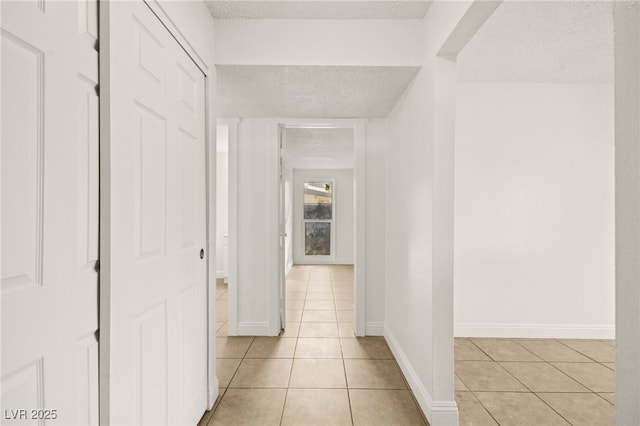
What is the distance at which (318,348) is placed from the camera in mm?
2947

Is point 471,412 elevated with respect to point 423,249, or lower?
lower

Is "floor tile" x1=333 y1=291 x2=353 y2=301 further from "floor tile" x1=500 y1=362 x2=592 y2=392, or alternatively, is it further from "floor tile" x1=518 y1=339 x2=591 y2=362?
"floor tile" x1=500 y1=362 x2=592 y2=392

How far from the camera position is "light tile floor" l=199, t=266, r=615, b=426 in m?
1.99

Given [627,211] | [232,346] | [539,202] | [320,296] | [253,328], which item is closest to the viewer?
[627,211]

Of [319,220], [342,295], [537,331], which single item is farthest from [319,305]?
[319,220]

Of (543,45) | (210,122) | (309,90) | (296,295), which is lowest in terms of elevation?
(296,295)

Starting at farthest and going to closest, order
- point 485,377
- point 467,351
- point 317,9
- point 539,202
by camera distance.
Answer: point 539,202 < point 467,351 < point 485,377 < point 317,9

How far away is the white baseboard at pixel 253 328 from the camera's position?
3266 mm

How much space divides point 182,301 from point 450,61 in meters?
1.97

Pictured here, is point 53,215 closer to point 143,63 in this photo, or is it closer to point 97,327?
point 97,327

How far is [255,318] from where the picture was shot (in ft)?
10.8

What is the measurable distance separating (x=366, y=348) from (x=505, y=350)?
1.23m

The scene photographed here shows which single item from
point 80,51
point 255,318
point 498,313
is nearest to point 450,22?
point 80,51

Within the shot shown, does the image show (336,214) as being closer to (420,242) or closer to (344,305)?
(344,305)
